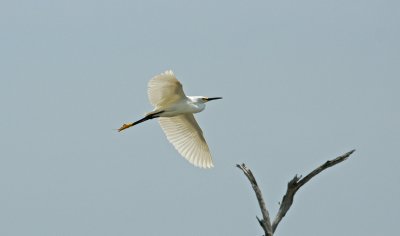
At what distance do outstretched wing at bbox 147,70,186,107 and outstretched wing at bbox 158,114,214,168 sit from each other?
131cm

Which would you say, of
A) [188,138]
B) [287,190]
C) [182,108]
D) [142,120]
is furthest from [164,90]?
[287,190]

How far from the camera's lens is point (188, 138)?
66.3ft

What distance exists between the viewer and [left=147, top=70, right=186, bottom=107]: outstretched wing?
1767 centimetres

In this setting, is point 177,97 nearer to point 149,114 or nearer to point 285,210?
point 149,114

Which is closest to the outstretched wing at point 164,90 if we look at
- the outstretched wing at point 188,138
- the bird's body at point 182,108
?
the bird's body at point 182,108

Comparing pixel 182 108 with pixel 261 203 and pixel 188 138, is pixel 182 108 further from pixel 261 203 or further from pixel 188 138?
pixel 261 203

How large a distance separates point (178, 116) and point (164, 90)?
182 cm

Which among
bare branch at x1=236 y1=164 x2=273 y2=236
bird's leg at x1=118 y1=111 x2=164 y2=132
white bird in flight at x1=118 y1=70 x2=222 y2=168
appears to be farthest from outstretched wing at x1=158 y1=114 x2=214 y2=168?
bare branch at x1=236 y1=164 x2=273 y2=236

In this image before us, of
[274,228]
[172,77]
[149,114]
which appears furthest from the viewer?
[149,114]

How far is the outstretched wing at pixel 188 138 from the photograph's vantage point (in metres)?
19.9

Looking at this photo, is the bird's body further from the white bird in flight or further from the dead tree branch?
the dead tree branch

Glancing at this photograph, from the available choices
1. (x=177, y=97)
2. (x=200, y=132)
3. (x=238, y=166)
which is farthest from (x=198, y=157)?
→ (x=238, y=166)

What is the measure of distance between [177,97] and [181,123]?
5.26ft

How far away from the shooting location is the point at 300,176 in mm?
13062
